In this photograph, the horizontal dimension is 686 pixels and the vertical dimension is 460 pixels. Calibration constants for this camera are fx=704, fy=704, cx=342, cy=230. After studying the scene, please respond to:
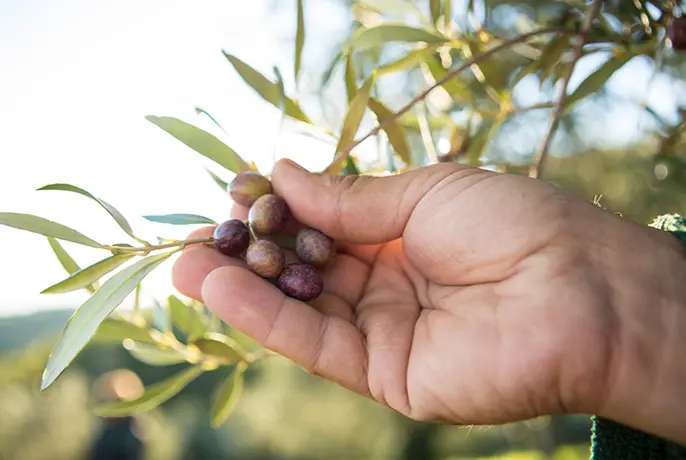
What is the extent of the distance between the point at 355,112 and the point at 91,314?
28cm

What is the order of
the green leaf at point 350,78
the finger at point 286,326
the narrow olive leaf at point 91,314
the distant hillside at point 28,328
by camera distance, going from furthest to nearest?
the distant hillside at point 28,328
the green leaf at point 350,78
the finger at point 286,326
the narrow olive leaf at point 91,314

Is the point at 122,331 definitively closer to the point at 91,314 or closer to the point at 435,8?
the point at 91,314

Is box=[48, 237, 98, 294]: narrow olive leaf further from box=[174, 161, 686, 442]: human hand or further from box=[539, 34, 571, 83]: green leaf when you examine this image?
box=[539, 34, 571, 83]: green leaf

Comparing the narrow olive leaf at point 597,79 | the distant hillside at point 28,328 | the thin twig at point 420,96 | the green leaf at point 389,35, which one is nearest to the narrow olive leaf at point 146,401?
the thin twig at point 420,96

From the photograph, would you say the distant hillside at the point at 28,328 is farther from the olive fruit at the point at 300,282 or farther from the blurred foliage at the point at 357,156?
the olive fruit at the point at 300,282

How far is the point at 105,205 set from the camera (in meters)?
0.51

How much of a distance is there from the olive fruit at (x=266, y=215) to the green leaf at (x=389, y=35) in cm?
→ 18

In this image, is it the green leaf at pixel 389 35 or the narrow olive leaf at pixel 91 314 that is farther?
the green leaf at pixel 389 35

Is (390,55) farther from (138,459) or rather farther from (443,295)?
(138,459)

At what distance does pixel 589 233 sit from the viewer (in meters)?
0.57

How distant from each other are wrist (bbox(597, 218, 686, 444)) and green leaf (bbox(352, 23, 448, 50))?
287 mm

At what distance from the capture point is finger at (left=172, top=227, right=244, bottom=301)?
63cm

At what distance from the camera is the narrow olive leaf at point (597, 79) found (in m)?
0.72

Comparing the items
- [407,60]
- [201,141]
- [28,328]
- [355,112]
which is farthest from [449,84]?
[28,328]
